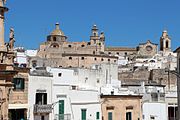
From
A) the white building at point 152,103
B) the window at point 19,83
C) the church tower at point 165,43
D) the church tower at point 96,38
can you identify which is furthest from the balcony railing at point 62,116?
the church tower at point 165,43

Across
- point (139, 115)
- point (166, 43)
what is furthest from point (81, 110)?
point (166, 43)

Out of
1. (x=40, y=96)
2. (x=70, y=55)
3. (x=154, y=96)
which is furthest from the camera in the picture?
(x=70, y=55)

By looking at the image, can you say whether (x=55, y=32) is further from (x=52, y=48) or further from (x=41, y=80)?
(x=41, y=80)

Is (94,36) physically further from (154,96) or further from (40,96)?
(40,96)

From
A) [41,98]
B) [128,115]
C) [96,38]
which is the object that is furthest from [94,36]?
[41,98]

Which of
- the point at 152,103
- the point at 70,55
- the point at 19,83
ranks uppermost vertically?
the point at 70,55

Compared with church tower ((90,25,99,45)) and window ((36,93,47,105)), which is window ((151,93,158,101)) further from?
church tower ((90,25,99,45))

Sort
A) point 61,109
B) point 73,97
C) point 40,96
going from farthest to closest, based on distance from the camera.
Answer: point 73,97 < point 61,109 < point 40,96

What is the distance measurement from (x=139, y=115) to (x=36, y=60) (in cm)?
2864

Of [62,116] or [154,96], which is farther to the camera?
[154,96]

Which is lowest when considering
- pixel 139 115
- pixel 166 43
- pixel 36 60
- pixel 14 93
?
pixel 139 115

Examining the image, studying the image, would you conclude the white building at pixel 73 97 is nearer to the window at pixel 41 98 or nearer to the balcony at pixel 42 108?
the balcony at pixel 42 108

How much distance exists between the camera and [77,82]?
35469 millimetres

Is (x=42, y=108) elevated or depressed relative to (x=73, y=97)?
depressed
